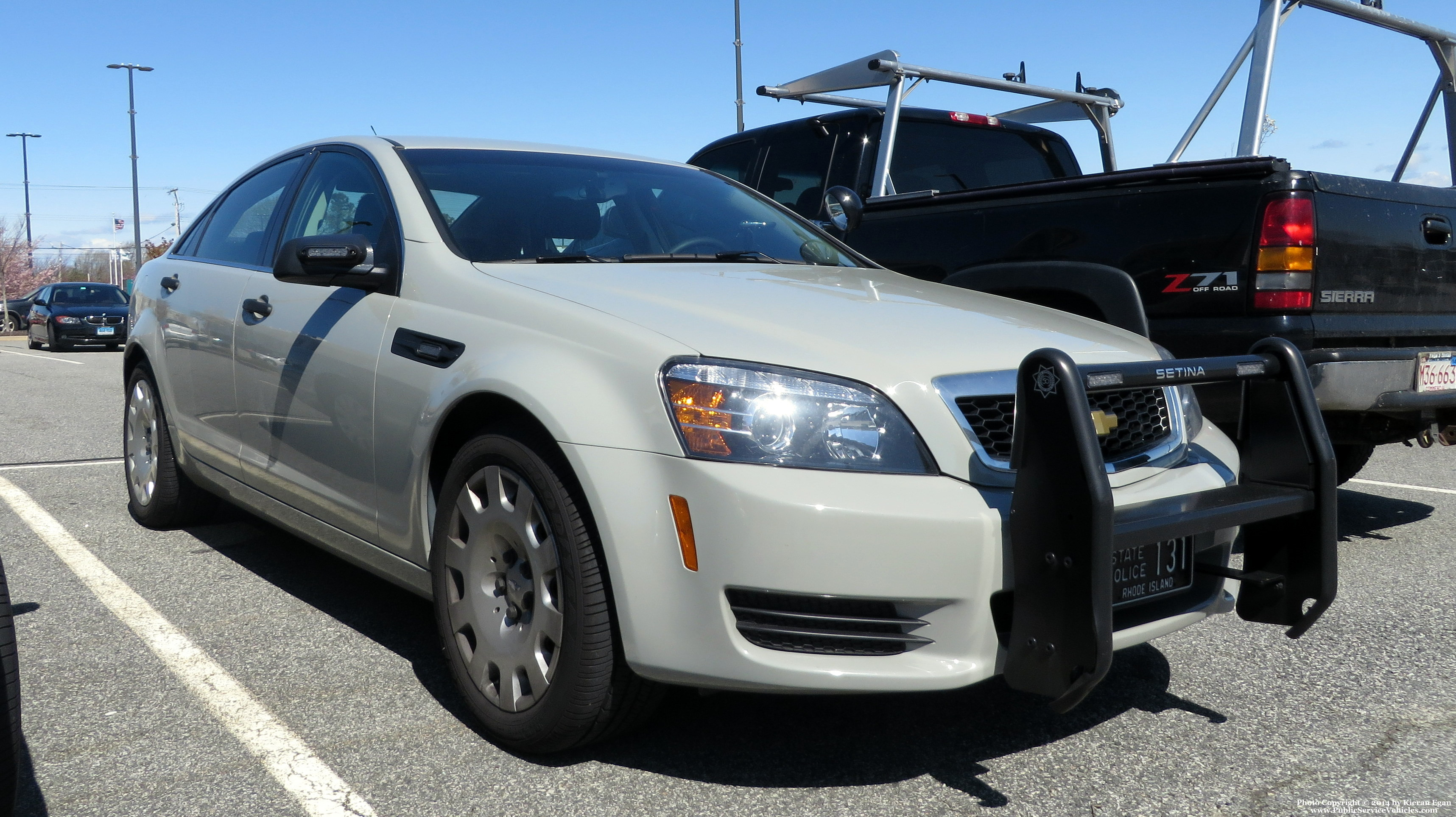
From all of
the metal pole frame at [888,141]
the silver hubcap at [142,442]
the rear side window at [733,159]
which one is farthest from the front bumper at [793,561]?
the rear side window at [733,159]

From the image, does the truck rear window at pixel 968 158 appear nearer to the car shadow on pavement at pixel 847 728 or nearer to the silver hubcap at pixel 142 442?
the car shadow on pavement at pixel 847 728

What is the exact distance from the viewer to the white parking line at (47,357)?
765 inches

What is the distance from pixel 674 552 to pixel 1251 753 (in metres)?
1.48

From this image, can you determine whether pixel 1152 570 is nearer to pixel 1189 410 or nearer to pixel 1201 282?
pixel 1189 410

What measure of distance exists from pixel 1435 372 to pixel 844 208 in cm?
220

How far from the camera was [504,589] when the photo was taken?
2.81 meters

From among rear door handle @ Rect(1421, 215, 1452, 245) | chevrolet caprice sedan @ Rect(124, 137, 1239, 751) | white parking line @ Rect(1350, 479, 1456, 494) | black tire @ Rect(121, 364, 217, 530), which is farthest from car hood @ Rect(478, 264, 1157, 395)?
white parking line @ Rect(1350, 479, 1456, 494)

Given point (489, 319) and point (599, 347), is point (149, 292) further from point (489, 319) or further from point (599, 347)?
point (599, 347)

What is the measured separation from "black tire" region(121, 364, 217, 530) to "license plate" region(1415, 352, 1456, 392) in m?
4.64

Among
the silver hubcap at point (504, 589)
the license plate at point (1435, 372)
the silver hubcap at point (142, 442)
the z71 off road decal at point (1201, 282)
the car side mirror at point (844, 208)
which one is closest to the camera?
the silver hubcap at point (504, 589)

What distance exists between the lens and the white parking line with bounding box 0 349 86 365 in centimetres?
1944

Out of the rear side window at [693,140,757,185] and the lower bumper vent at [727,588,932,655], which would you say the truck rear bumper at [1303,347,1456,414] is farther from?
the rear side window at [693,140,757,185]

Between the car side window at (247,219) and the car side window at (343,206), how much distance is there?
219mm

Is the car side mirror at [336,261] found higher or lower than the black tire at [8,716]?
higher
